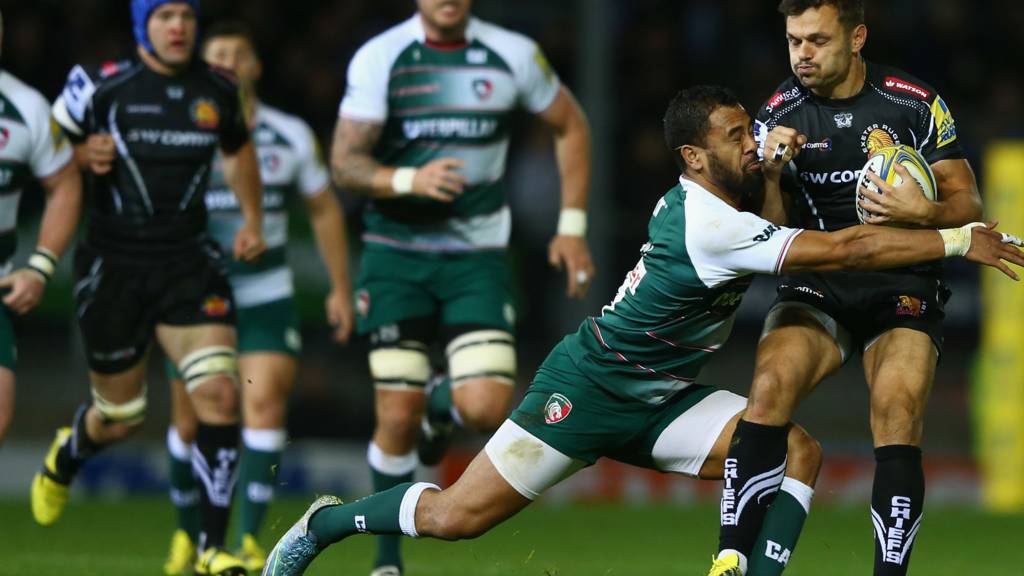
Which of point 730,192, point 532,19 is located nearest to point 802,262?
point 730,192

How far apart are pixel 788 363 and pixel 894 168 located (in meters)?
0.78

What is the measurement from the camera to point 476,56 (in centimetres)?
835

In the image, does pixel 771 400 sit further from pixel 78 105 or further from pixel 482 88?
pixel 78 105

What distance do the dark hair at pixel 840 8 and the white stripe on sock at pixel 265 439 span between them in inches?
160

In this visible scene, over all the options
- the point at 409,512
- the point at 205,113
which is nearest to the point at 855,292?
the point at 409,512

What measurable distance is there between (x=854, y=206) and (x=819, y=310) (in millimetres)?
402

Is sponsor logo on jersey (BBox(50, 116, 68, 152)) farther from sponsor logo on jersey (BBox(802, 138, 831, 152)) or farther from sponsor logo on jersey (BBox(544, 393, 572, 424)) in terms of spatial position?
sponsor logo on jersey (BBox(802, 138, 831, 152))

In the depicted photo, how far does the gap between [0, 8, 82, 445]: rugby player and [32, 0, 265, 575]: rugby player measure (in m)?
0.13

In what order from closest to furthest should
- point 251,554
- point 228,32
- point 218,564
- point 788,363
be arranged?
1. point 788,363
2. point 218,564
3. point 251,554
4. point 228,32

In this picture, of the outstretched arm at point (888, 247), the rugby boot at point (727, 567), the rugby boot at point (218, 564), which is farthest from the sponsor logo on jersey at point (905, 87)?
the rugby boot at point (218, 564)

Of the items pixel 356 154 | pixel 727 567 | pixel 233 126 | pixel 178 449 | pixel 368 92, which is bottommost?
pixel 178 449

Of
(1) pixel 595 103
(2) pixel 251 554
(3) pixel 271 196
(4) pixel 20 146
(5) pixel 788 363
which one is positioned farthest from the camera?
(1) pixel 595 103

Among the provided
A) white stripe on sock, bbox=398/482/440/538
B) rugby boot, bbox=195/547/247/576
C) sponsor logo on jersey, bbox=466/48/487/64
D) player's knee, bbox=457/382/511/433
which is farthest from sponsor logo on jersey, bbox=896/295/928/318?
rugby boot, bbox=195/547/247/576

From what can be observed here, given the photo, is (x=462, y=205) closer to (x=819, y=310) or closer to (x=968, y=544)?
(x=819, y=310)
